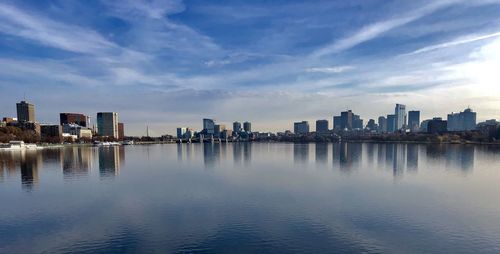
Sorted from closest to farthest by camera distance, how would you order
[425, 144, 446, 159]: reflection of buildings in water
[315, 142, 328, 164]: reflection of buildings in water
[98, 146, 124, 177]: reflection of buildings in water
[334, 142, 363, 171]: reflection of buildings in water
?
[98, 146, 124, 177]: reflection of buildings in water < [334, 142, 363, 171]: reflection of buildings in water < [315, 142, 328, 164]: reflection of buildings in water < [425, 144, 446, 159]: reflection of buildings in water

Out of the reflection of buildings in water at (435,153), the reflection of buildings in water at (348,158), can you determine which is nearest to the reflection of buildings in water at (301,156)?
the reflection of buildings in water at (348,158)

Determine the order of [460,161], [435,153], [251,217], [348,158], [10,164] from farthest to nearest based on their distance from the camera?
[435,153]
[348,158]
[460,161]
[10,164]
[251,217]

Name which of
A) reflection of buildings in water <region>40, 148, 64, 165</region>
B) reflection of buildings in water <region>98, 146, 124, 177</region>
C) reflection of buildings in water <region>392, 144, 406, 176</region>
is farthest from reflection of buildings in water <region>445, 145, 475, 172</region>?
reflection of buildings in water <region>40, 148, 64, 165</region>

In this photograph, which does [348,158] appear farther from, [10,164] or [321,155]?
[10,164]

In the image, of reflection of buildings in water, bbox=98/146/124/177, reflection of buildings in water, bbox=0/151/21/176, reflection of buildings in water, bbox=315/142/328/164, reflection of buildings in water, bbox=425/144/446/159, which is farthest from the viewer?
reflection of buildings in water, bbox=425/144/446/159

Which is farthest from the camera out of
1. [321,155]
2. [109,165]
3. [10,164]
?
[321,155]

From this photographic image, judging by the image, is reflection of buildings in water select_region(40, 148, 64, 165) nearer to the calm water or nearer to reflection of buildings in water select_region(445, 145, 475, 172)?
the calm water

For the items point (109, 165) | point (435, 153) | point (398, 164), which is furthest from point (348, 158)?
point (109, 165)

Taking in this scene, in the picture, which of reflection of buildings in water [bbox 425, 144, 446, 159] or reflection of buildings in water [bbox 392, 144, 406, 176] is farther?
reflection of buildings in water [bbox 425, 144, 446, 159]

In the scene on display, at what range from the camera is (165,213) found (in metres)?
21.7

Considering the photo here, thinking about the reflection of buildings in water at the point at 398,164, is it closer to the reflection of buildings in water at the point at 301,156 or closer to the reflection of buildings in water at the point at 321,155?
the reflection of buildings in water at the point at 321,155

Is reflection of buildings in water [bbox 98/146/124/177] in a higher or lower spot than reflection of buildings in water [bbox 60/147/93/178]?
lower

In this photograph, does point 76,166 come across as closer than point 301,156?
Yes

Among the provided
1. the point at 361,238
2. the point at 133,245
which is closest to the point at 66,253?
the point at 133,245
